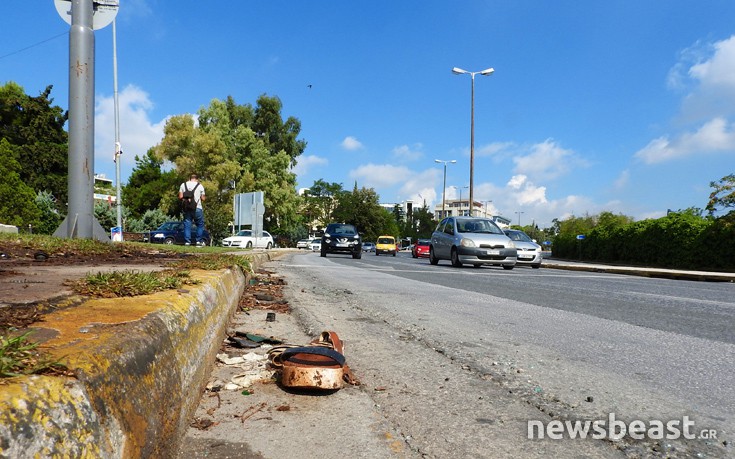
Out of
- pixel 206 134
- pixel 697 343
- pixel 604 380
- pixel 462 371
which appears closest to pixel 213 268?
pixel 462 371

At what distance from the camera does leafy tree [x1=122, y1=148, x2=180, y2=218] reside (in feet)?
185

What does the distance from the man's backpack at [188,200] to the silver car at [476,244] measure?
7.56 m

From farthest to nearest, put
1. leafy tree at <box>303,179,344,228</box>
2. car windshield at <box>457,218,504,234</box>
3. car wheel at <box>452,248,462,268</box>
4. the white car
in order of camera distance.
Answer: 1. leafy tree at <box>303,179,344,228</box>
2. the white car
3. car windshield at <box>457,218,504,234</box>
4. car wheel at <box>452,248,462,268</box>

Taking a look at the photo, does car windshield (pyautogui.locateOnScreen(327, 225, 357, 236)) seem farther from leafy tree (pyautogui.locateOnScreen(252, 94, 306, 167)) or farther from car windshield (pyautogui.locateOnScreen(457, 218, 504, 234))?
leafy tree (pyautogui.locateOnScreen(252, 94, 306, 167))

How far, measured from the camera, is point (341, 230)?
74.4 feet

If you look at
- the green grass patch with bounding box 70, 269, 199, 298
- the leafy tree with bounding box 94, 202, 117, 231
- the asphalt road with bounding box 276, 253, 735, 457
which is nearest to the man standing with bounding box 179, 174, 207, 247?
the asphalt road with bounding box 276, 253, 735, 457

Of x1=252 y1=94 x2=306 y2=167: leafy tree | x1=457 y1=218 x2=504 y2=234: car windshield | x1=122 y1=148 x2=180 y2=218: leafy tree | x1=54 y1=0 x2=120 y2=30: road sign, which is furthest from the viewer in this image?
x1=122 y1=148 x2=180 y2=218: leafy tree

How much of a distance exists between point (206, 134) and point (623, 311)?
131 ft

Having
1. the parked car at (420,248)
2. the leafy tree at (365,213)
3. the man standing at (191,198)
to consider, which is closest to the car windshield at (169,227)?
the parked car at (420,248)

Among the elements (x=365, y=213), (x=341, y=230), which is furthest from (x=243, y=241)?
(x=365, y=213)

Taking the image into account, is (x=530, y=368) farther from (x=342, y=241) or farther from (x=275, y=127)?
(x=275, y=127)

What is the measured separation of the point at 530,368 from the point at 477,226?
1272cm

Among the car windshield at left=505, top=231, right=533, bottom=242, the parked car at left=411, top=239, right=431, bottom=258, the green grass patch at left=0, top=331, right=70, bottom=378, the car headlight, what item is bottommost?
the parked car at left=411, top=239, right=431, bottom=258

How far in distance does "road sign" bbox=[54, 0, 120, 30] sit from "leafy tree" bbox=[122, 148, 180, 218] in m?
46.5
